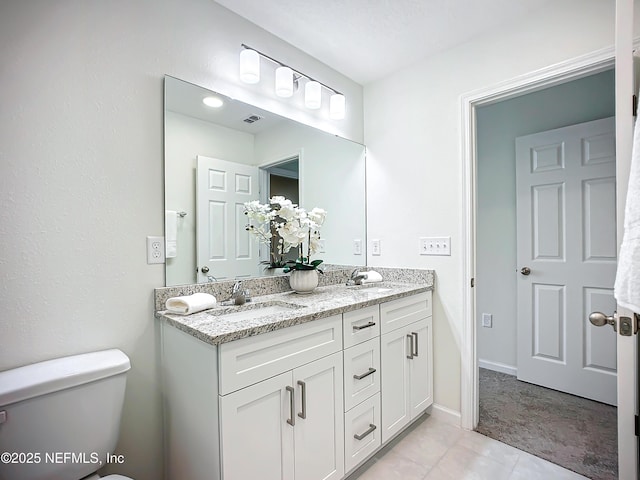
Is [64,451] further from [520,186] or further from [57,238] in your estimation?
[520,186]

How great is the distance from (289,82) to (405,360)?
1729mm

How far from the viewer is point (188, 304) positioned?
4.33 ft

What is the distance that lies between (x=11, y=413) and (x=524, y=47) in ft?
8.78

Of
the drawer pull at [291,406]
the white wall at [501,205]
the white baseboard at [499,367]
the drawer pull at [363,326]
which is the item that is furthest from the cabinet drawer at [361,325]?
the white baseboard at [499,367]

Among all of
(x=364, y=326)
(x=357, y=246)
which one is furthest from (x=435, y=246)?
(x=364, y=326)

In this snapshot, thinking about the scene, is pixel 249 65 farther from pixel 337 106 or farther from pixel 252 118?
pixel 337 106

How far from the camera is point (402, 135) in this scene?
2.28 m

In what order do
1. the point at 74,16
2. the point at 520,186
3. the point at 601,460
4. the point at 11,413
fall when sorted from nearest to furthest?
the point at 11,413, the point at 74,16, the point at 601,460, the point at 520,186

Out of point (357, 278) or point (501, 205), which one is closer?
point (357, 278)

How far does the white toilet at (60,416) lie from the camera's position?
938 millimetres

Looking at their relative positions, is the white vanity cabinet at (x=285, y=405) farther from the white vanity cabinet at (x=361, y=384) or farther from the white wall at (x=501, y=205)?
the white wall at (x=501, y=205)

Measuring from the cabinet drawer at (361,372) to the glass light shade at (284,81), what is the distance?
56.6 inches

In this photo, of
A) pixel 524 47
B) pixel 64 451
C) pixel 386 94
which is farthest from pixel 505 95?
pixel 64 451

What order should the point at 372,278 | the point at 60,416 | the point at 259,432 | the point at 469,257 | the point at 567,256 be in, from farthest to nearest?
the point at 567,256 → the point at 372,278 → the point at 469,257 → the point at 259,432 → the point at 60,416
